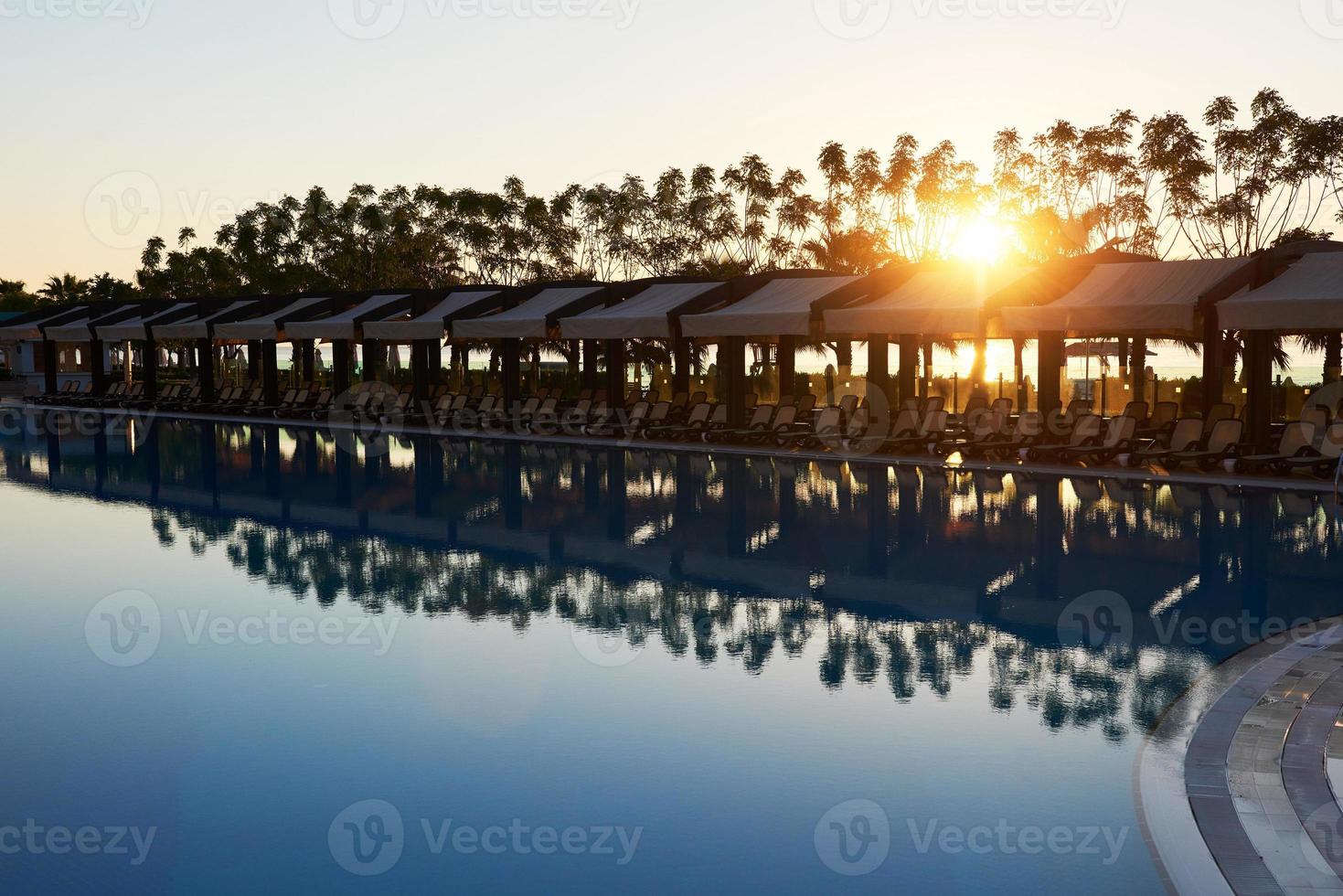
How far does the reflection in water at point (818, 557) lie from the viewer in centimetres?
745

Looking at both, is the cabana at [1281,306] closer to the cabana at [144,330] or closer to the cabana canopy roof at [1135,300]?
the cabana canopy roof at [1135,300]

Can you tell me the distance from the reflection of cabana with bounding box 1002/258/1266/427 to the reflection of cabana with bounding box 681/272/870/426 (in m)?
3.19

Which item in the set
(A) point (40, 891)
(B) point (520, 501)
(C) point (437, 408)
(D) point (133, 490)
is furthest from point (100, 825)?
(C) point (437, 408)

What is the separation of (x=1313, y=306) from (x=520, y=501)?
955 cm

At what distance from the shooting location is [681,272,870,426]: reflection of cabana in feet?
64.0

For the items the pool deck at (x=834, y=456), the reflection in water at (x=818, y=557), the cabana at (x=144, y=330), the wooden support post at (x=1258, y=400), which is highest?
the cabana at (x=144, y=330)

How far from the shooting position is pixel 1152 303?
1577 cm

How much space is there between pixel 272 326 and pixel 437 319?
6.13m

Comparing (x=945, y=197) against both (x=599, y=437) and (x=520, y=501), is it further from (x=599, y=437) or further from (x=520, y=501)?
(x=520, y=501)

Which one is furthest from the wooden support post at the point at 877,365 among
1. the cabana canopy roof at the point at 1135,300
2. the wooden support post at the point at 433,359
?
the wooden support post at the point at 433,359

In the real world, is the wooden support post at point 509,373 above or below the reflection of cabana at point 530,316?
below

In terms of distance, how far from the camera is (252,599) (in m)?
9.50

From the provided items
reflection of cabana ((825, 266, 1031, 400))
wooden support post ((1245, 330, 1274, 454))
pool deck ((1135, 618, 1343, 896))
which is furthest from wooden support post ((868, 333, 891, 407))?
pool deck ((1135, 618, 1343, 896))

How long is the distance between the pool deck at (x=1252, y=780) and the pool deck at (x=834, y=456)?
4679 mm
